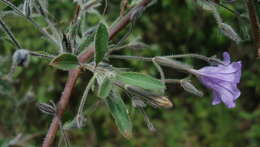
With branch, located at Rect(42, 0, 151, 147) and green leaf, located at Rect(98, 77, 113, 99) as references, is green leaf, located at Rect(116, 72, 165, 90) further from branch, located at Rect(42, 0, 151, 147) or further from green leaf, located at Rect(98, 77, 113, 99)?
branch, located at Rect(42, 0, 151, 147)

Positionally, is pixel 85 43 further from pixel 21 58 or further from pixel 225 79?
pixel 225 79

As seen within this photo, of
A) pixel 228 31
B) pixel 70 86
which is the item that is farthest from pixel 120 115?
pixel 228 31

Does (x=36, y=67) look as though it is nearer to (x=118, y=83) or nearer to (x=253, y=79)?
(x=253, y=79)

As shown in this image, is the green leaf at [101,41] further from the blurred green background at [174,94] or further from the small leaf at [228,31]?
the blurred green background at [174,94]

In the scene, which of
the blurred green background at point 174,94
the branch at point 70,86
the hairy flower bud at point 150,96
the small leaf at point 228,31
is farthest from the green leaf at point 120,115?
the blurred green background at point 174,94

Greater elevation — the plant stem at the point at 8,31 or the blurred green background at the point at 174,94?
the plant stem at the point at 8,31

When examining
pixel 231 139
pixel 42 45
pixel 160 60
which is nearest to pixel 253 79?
pixel 231 139
